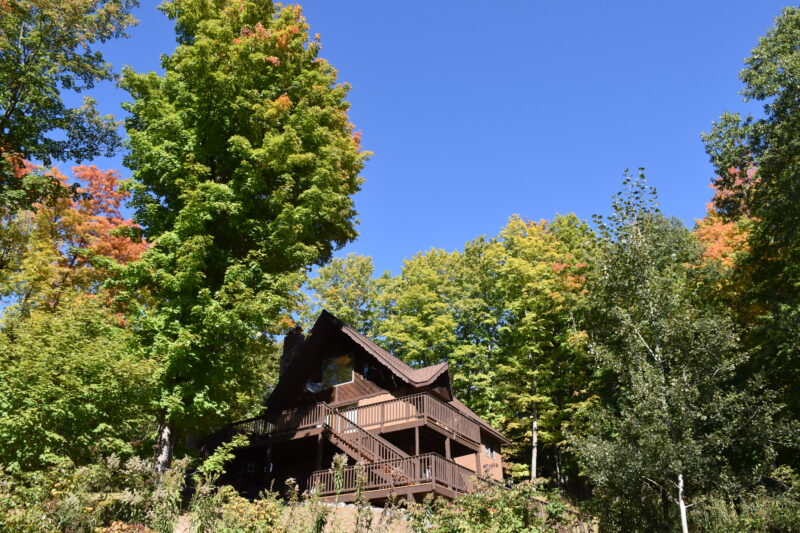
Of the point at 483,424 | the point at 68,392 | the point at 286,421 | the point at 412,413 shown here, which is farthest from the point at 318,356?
the point at 68,392

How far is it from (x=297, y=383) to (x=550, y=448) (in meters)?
15.9

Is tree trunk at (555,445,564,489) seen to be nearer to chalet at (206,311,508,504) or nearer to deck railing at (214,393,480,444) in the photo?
chalet at (206,311,508,504)

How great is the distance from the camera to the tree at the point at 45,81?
599 inches

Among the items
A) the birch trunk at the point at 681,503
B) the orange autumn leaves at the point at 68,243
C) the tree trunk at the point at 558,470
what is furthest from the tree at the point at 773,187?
the orange autumn leaves at the point at 68,243

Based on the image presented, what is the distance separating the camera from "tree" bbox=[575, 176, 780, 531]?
14.6 metres

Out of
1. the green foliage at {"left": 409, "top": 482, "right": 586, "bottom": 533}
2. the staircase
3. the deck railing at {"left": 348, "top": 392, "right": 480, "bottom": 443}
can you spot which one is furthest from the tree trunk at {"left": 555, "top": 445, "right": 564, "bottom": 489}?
the green foliage at {"left": 409, "top": 482, "right": 586, "bottom": 533}

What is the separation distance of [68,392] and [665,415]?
14.4 m

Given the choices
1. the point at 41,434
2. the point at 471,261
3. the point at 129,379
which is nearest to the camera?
the point at 41,434

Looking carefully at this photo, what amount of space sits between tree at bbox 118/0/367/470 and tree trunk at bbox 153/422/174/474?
3 cm

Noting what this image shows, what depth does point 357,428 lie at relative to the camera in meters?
19.0

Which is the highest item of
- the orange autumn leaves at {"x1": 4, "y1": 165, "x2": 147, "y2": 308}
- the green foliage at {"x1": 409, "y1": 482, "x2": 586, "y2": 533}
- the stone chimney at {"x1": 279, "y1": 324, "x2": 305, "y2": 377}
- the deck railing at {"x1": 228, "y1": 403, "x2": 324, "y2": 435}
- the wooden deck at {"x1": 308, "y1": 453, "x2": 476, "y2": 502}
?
the orange autumn leaves at {"x1": 4, "y1": 165, "x2": 147, "y2": 308}

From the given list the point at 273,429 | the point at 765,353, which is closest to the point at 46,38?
the point at 273,429

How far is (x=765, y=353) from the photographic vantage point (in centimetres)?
1880

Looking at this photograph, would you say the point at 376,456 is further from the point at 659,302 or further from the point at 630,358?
the point at 659,302
